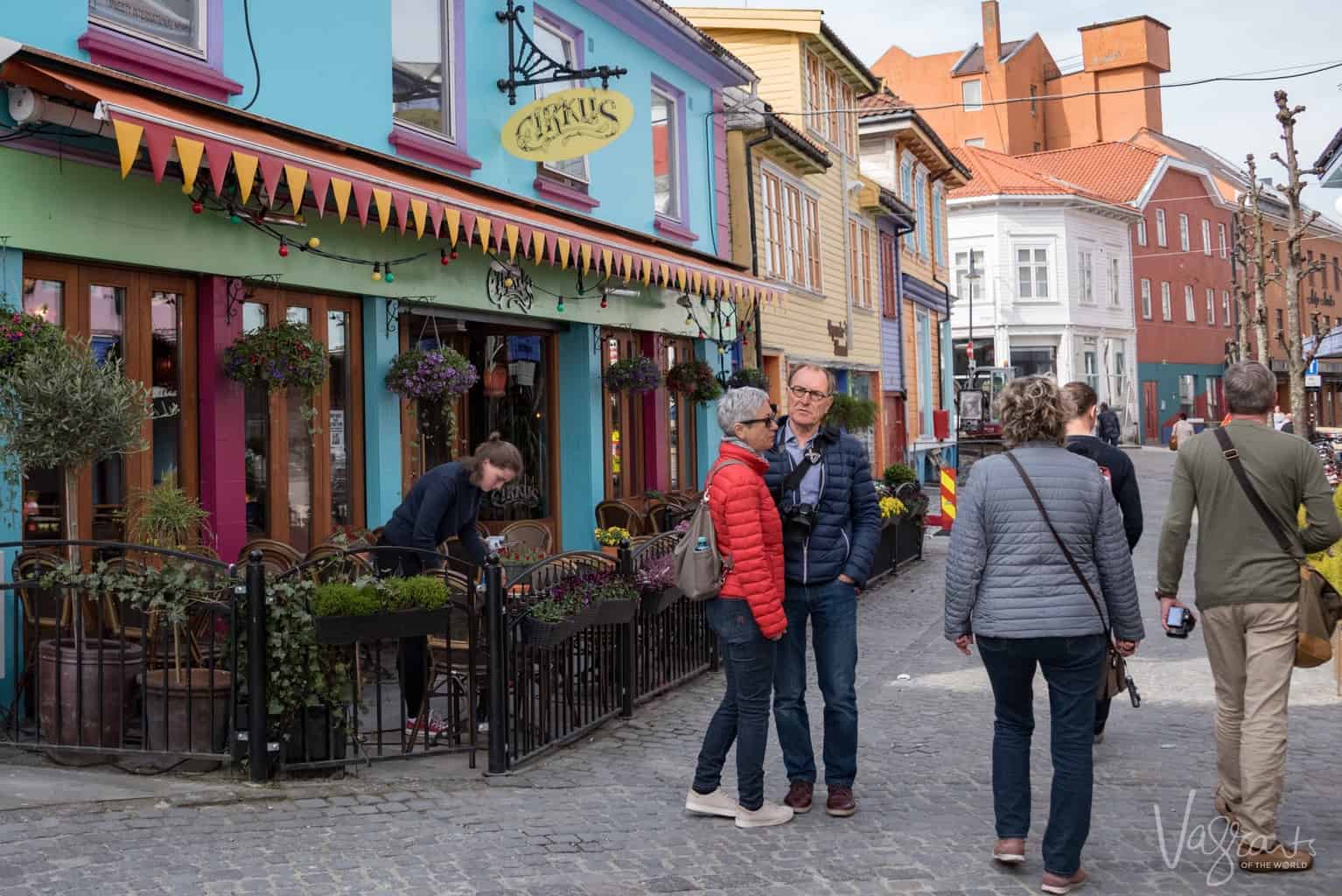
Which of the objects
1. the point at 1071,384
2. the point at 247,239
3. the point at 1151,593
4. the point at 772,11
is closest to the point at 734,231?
the point at 772,11

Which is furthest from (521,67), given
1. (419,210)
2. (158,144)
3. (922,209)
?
(922,209)

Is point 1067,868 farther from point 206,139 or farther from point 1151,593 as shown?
point 1151,593

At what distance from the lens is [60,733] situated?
6.23 metres

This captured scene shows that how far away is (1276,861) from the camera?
16.0ft

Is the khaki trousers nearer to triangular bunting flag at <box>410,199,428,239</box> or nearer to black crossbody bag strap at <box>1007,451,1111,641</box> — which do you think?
black crossbody bag strap at <box>1007,451,1111,641</box>

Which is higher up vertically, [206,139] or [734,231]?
[734,231]

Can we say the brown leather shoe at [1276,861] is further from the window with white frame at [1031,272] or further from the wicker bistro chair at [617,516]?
the window with white frame at [1031,272]

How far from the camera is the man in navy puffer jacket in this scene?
558 cm

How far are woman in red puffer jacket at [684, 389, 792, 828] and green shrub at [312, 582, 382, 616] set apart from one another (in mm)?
1547

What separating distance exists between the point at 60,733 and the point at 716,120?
41.7 feet

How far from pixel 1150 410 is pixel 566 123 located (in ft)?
139

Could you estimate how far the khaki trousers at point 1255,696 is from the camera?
4.97m

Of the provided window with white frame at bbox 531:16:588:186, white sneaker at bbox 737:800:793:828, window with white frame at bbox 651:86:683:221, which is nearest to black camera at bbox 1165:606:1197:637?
white sneaker at bbox 737:800:793:828

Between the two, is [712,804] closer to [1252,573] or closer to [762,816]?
[762,816]
